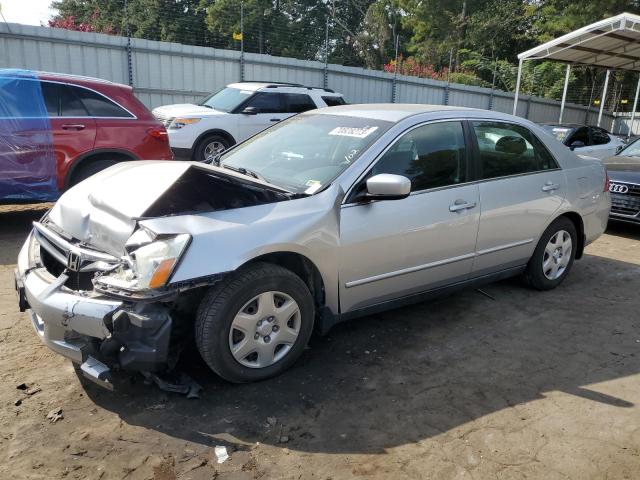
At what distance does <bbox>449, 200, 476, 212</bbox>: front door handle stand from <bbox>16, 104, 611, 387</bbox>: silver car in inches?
0.8

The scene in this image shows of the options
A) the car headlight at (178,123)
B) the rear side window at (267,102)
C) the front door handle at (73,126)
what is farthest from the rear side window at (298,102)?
the front door handle at (73,126)

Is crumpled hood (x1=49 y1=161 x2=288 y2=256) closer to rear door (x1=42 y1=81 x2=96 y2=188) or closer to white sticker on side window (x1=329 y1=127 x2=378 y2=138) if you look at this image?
white sticker on side window (x1=329 y1=127 x2=378 y2=138)

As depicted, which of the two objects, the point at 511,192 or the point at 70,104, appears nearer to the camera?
the point at 511,192

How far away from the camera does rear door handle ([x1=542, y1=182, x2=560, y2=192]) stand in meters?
4.65

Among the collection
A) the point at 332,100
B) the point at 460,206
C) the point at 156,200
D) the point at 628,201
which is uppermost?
the point at 332,100

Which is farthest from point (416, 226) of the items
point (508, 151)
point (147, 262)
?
point (147, 262)

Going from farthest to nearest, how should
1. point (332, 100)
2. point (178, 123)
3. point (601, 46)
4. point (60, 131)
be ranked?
1. point (601, 46)
2. point (332, 100)
3. point (178, 123)
4. point (60, 131)

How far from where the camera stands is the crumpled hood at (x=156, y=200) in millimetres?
3021

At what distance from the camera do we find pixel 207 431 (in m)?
2.77

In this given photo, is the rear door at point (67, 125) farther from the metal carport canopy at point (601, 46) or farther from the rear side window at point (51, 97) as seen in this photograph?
the metal carport canopy at point (601, 46)

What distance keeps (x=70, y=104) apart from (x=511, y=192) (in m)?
5.15

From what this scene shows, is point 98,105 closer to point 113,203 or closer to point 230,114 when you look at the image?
point 230,114

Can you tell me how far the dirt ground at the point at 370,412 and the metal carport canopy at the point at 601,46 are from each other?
1109 centimetres

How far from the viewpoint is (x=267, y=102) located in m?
10.5
